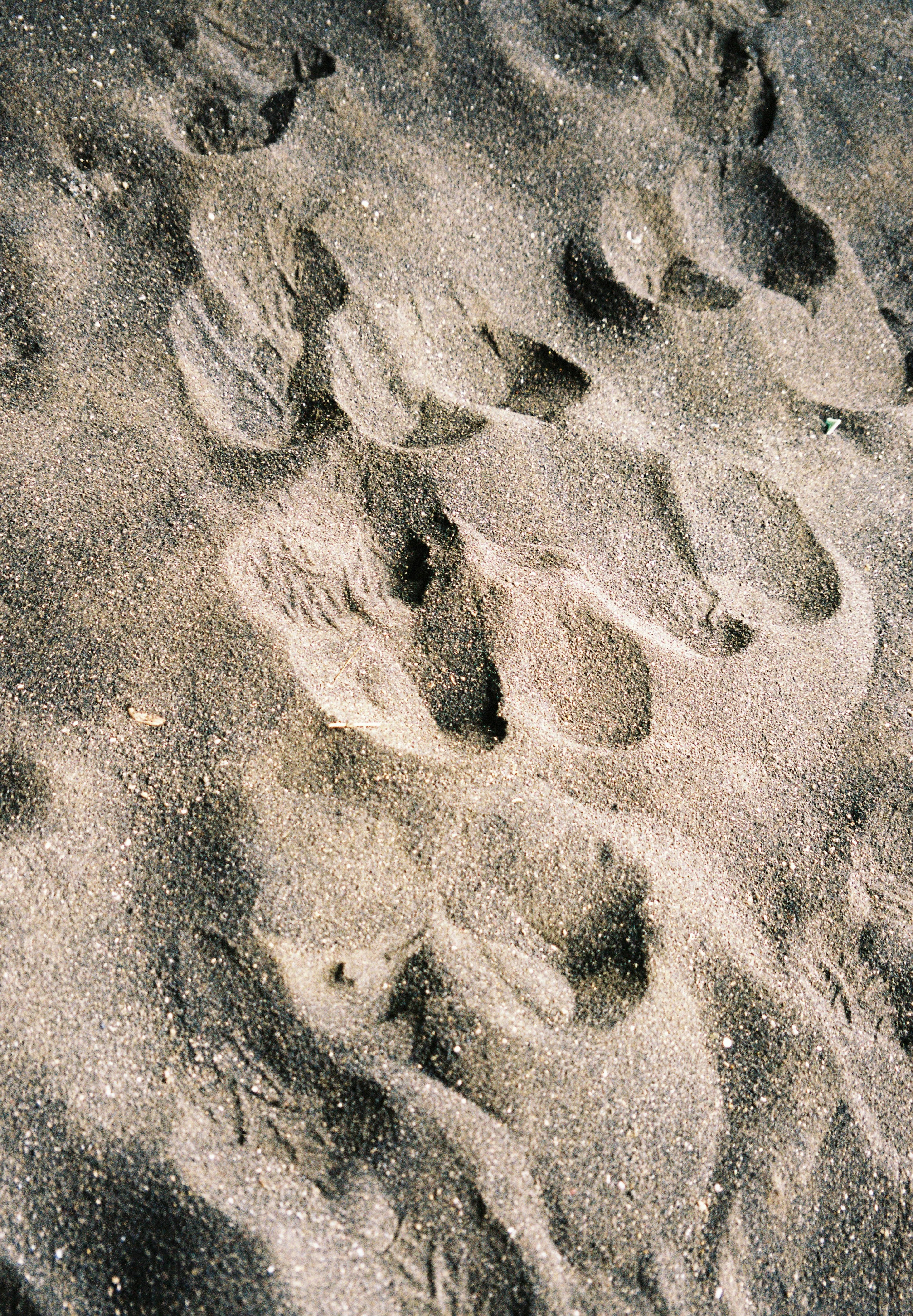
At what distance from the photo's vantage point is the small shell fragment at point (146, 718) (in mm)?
1396

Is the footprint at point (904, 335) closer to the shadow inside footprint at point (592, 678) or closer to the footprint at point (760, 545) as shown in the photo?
the footprint at point (760, 545)

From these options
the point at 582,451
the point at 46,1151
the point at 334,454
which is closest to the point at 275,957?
the point at 46,1151

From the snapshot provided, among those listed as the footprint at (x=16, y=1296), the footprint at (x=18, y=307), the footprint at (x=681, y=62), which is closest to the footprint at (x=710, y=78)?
the footprint at (x=681, y=62)

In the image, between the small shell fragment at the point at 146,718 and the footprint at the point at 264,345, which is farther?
the footprint at the point at 264,345

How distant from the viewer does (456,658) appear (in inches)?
59.0

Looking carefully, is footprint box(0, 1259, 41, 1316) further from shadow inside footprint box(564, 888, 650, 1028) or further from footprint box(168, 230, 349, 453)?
footprint box(168, 230, 349, 453)

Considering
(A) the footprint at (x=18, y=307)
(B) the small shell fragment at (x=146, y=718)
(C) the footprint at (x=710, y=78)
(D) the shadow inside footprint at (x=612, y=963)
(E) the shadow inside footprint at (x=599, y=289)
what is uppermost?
(C) the footprint at (x=710, y=78)

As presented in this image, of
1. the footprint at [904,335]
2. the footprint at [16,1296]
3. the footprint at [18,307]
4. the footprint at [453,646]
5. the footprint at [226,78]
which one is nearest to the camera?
the footprint at [16,1296]

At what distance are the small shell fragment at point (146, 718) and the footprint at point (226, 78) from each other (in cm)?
126

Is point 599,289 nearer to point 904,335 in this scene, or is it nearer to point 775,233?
point 775,233

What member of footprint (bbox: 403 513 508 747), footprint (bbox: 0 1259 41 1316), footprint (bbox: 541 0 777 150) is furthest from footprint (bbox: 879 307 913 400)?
footprint (bbox: 0 1259 41 1316)

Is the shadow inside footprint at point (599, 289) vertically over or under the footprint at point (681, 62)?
under

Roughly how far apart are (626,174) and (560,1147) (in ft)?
6.61

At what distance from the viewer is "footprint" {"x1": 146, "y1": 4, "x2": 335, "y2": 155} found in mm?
1761
